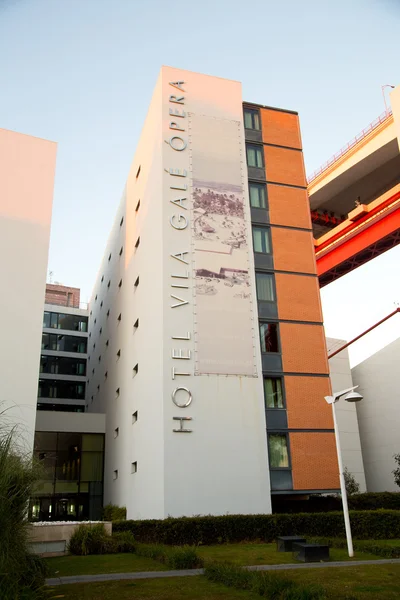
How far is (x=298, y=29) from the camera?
22.6ft

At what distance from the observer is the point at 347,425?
49219mm

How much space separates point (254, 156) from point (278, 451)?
15.0m

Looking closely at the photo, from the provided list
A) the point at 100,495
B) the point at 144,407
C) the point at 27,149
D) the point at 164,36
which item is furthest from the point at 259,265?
the point at 164,36

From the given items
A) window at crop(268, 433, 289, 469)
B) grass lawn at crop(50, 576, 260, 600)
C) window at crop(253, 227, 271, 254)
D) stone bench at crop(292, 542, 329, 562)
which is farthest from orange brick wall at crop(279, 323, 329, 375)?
grass lawn at crop(50, 576, 260, 600)

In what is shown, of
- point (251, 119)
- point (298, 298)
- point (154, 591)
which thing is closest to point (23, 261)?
point (298, 298)

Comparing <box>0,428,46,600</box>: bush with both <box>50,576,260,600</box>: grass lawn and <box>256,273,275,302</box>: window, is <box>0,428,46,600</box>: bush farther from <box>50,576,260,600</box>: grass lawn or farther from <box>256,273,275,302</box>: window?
<box>256,273,275,302</box>: window

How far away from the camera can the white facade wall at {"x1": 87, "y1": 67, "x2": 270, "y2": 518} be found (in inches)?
856

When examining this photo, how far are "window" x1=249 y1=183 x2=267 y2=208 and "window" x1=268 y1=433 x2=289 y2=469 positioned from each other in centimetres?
1128

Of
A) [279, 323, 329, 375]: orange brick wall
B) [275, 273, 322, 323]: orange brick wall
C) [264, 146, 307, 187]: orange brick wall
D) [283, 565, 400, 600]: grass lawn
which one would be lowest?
[283, 565, 400, 600]: grass lawn

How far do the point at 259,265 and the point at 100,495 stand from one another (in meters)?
17.2

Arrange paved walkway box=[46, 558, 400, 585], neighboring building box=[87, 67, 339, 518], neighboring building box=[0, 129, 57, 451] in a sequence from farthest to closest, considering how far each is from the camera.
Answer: neighboring building box=[0, 129, 57, 451], neighboring building box=[87, 67, 339, 518], paved walkway box=[46, 558, 400, 585]

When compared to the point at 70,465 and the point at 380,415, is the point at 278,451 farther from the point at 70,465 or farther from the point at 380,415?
the point at 380,415

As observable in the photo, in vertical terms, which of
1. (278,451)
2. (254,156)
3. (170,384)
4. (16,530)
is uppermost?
(254,156)

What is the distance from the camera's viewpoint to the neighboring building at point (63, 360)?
49406 millimetres
